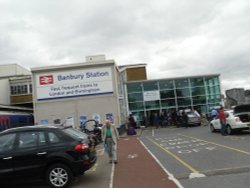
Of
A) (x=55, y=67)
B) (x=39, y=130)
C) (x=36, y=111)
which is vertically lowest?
(x=39, y=130)

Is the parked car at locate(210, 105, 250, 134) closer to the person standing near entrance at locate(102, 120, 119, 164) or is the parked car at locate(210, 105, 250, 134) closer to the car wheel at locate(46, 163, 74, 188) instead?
the person standing near entrance at locate(102, 120, 119, 164)

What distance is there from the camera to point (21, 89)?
44156mm

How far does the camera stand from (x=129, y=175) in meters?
9.85

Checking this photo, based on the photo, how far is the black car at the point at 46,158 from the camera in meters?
8.61

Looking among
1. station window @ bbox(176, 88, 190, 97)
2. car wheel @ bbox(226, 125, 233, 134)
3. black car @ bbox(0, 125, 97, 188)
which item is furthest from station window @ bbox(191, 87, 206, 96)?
black car @ bbox(0, 125, 97, 188)

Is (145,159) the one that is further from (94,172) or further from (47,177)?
(47,177)

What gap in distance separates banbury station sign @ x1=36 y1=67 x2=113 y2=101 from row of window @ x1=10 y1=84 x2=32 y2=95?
47.0 feet

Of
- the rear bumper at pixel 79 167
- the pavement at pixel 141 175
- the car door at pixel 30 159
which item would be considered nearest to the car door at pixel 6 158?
the car door at pixel 30 159

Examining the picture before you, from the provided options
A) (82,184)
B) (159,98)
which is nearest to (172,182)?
(82,184)

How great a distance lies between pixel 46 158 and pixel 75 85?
2178 cm

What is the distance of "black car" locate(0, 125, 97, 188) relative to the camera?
861 cm

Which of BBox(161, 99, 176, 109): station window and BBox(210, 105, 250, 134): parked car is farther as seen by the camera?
BBox(161, 99, 176, 109): station window

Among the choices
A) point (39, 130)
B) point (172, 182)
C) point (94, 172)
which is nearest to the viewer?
point (172, 182)

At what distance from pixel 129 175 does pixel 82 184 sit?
59.4 inches
